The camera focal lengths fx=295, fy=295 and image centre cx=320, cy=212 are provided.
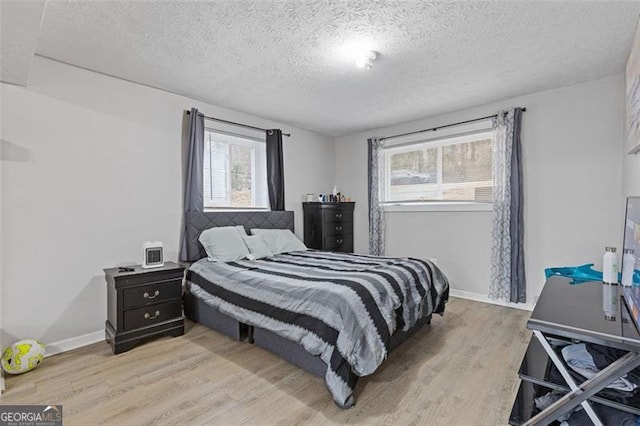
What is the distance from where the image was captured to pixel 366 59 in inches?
99.5

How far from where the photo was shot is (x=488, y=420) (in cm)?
170

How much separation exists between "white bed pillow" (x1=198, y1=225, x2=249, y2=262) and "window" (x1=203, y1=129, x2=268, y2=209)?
1.64ft

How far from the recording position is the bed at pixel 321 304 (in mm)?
1903

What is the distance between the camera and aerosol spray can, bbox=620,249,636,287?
4.86 ft

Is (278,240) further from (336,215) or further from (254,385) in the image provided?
(254,385)

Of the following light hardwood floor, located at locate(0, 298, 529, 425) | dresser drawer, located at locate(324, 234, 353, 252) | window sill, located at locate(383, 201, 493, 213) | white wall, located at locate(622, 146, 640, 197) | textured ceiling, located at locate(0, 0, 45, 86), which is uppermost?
textured ceiling, located at locate(0, 0, 45, 86)

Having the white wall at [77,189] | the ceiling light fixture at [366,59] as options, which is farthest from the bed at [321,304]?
the ceiling light fixture at [366,59]

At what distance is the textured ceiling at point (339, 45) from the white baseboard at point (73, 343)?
8.19ft

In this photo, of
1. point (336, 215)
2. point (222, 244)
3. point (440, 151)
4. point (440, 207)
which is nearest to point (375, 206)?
point (336, 215)

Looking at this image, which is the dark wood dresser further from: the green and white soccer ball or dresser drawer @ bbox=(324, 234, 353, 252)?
the green and white soccer ball

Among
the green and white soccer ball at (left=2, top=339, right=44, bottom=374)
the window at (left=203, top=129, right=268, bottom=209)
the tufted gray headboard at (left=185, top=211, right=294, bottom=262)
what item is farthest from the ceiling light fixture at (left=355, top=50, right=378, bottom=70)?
the green and white soccer ball at (left=2, top=339, right=44, bottom=374)

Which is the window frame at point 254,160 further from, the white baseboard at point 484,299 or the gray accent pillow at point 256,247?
the white baseboard at point 484,299

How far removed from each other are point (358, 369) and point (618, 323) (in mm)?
1290

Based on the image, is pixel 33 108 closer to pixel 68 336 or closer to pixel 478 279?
pixel 68 336
